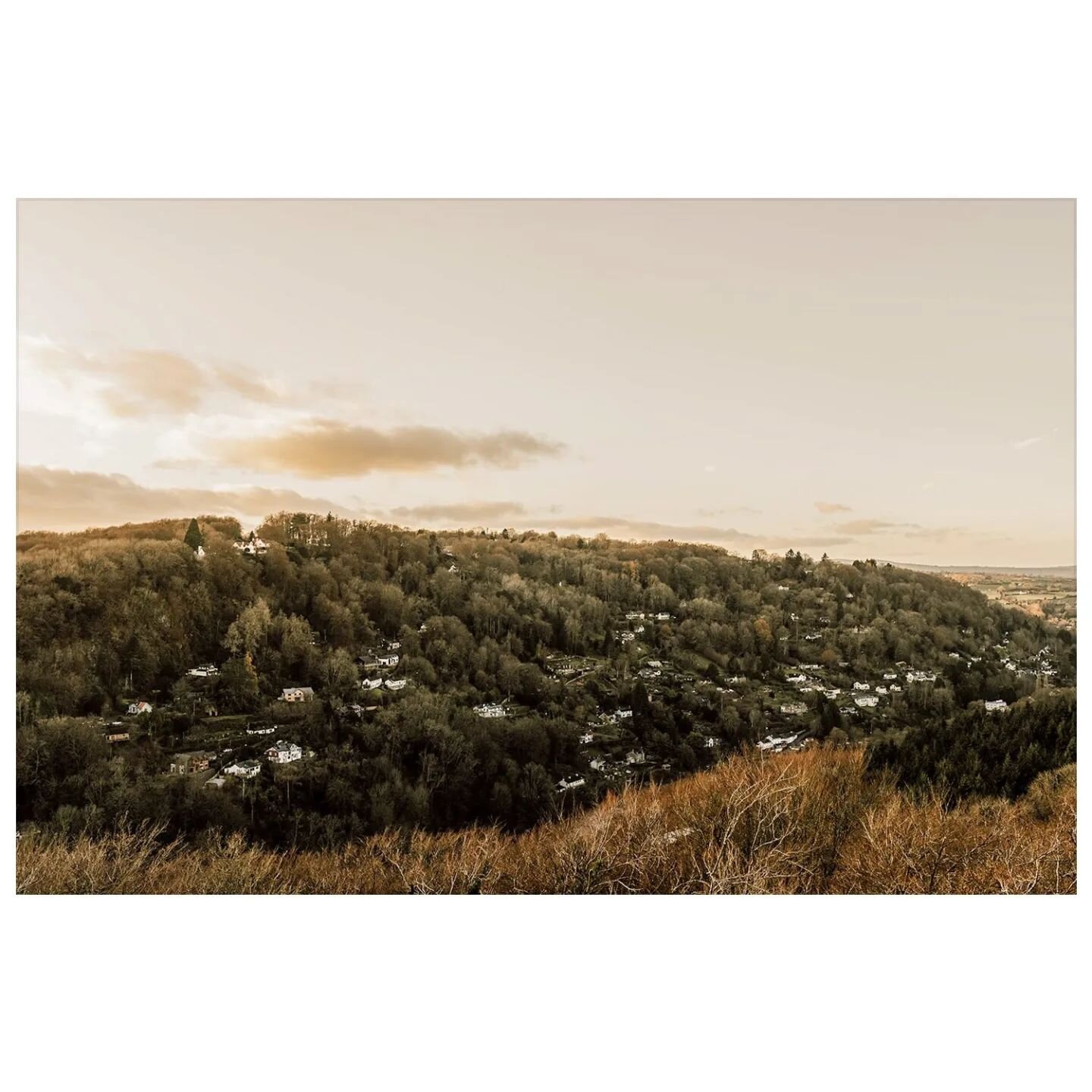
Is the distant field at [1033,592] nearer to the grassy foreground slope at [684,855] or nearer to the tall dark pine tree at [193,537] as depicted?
the grassy foreground slope at [684,855]

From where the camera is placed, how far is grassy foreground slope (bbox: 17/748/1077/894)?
3.72m

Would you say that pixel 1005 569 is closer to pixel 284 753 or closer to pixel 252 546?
pixel 284 753

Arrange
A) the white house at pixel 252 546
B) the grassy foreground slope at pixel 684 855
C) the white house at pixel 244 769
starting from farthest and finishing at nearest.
Result: the white house at pixel 252 546 < the white house at pixel 244 769 < the grassy foreground slope at pixel 684 855

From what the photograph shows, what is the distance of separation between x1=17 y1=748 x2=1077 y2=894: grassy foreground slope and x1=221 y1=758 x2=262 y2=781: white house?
405mm

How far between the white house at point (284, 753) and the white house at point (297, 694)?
299 millimetres

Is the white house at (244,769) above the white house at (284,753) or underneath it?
underneath

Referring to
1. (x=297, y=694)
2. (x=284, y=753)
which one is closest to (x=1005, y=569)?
(x=297, y=694)

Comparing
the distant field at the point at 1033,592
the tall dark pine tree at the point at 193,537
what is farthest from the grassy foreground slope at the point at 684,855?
the tall dark pine tree at the point at 193,537

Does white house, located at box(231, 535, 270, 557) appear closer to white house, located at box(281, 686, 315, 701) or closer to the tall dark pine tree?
the tall dark pine tree

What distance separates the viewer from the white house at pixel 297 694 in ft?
14.1

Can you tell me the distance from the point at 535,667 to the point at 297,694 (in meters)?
1.76

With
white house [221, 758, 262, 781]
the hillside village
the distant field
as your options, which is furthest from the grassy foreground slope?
the distant field

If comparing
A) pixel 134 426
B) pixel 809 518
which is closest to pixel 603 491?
pixel 809 518

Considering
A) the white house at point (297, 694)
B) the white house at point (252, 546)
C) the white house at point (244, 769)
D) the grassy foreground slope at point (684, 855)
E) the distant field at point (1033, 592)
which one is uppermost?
the white house at point (252, 546)
